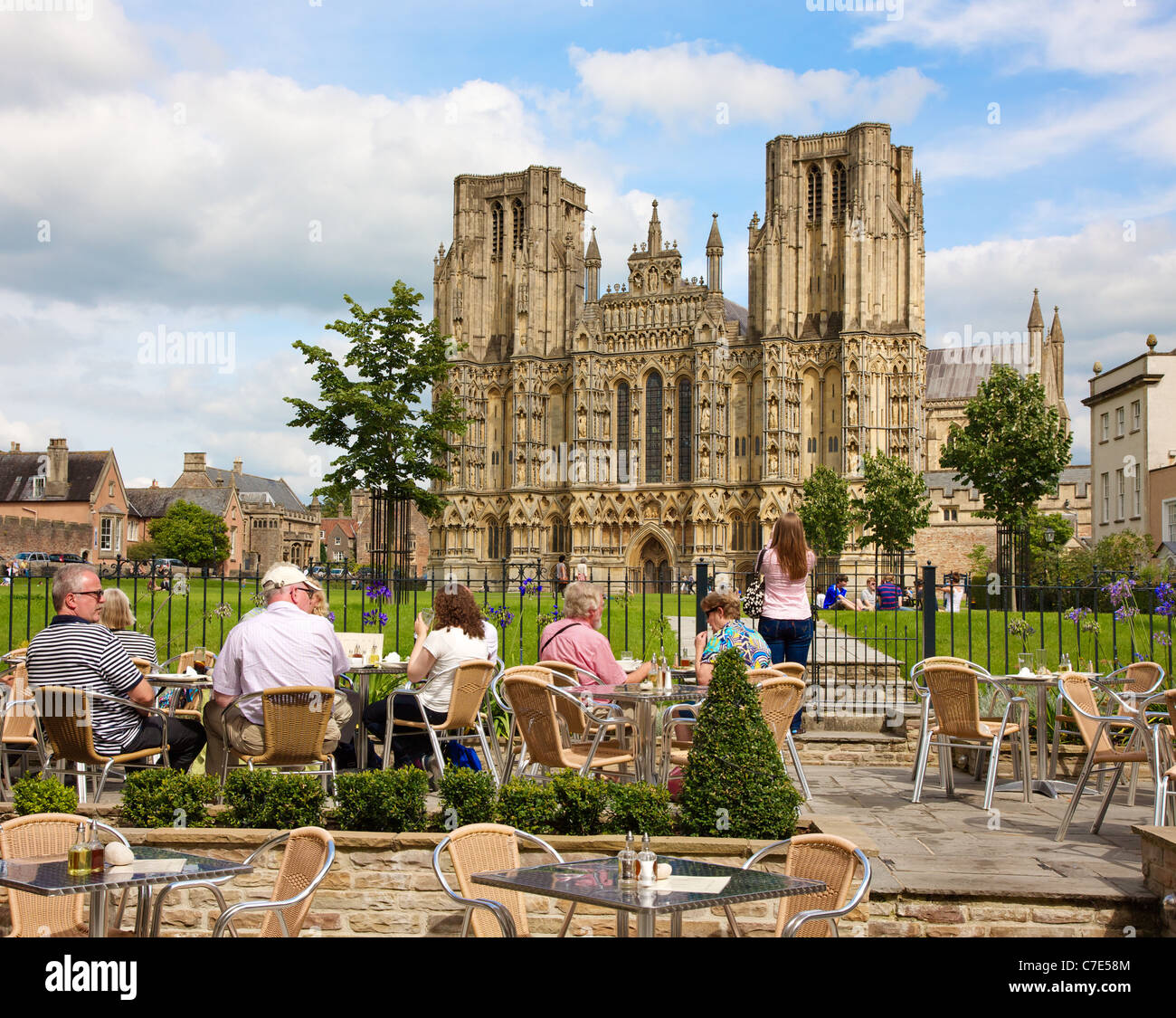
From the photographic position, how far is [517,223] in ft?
195

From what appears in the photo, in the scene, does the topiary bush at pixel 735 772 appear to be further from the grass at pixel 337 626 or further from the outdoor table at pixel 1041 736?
the grass at pixel 337 626

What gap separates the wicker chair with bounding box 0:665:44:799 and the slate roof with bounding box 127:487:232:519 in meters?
69.2

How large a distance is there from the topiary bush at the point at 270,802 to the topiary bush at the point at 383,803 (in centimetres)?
16

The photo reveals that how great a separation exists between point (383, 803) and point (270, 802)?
0.60 metres

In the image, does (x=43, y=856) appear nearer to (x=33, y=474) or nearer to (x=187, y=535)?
(x=33, y=474)

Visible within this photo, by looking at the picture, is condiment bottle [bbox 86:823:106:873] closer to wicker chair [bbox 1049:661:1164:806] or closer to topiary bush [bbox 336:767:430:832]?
topiary bush [bbox 336:767:430:832]

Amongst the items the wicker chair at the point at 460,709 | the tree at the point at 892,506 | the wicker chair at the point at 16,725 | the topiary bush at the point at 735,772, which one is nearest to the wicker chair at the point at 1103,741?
the topiary bush at the point at 735,772

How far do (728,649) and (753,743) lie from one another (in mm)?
488

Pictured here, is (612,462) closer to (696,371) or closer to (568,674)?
(696,371)

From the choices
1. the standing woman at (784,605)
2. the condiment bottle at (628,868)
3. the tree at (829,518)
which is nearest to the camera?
the condiment bottle at (628,868)

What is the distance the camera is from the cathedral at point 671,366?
167 feet

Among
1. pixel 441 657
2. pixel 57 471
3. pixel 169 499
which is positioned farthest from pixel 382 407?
pixel 169 499
